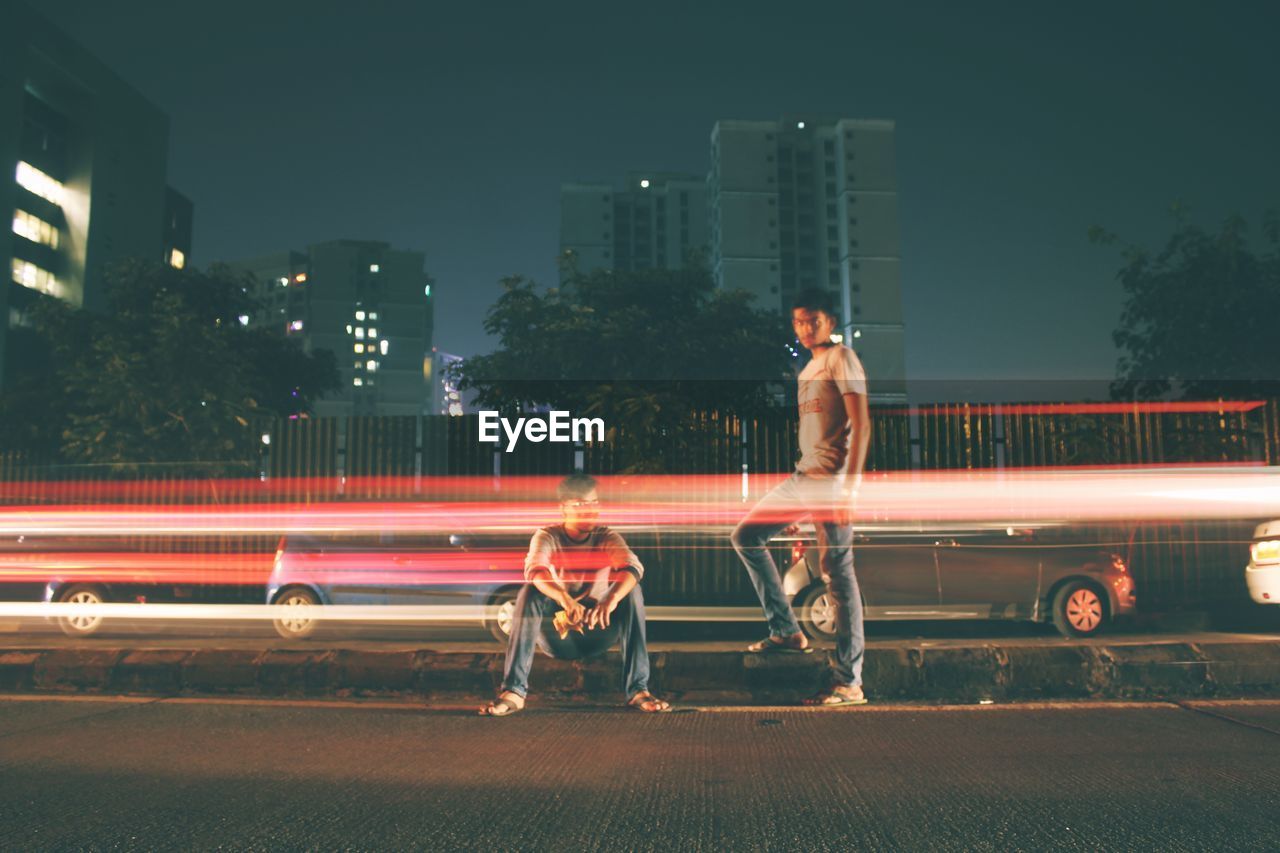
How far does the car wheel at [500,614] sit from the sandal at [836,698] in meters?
4.34

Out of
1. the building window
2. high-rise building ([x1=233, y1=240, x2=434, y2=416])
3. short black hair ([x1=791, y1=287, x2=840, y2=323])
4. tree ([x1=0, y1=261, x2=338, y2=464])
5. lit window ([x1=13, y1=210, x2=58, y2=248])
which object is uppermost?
high-rise building ([x1=233, y1=240, x2=434, y2=416])

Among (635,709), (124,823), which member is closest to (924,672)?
(635,709)

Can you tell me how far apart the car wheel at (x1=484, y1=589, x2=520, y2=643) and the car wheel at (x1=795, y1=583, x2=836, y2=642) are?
9.69 ft

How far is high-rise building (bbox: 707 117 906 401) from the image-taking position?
11081 cm

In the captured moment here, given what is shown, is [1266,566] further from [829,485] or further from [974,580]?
[829,485]

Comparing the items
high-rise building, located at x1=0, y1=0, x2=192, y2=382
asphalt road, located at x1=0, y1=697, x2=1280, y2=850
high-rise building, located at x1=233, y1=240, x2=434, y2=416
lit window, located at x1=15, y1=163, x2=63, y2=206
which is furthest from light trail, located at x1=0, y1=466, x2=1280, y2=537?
high-rise building, located at x1=233, y1=240, x2=434, y2=416

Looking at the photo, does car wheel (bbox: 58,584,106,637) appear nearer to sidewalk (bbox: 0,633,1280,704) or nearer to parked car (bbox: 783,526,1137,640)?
sidewalk (bbox: 0,633,1280,704)

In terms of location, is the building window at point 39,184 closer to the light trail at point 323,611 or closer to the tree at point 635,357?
the tree at point 635,357

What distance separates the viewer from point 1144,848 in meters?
3.19

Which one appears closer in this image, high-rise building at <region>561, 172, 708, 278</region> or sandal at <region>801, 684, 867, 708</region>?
sandal at <region>801, 684, 867, 708</region>

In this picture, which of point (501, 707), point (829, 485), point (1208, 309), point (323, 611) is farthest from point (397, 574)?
point (1208, 309)

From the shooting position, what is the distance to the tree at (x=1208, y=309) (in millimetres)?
18766

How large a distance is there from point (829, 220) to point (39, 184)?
87326 mm

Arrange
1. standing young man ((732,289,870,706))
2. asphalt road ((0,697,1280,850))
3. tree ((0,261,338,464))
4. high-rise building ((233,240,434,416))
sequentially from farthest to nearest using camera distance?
high-rise building ((233,240,434,416)) → tree ((0,261,338,464)) → standing young man ((732,289,870,706)) → asphalt road ((0,697,1280,850))
